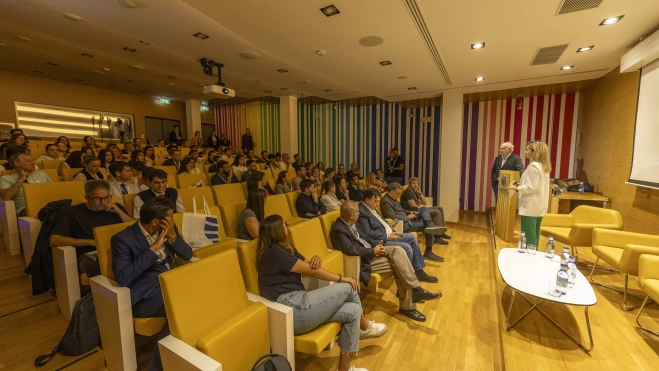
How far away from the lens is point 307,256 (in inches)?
93.9

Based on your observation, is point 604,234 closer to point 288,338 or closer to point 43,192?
point 288,338

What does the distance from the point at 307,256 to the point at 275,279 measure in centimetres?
57

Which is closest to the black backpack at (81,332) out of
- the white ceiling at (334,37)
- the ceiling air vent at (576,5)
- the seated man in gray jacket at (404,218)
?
the white ceiling at (334,37)

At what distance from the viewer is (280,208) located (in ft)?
11.9

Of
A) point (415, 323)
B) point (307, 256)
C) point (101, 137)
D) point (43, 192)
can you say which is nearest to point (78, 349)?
point (307, 256)

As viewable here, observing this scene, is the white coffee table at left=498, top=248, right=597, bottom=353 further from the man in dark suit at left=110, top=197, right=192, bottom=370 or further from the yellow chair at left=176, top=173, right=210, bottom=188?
the yellow chair at left=176, top=173, right=210, bottom=188

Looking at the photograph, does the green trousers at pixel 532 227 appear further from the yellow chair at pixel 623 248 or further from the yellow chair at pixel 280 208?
the yellow chair at pixel 280 208

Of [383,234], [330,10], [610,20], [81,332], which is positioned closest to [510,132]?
[610,20]

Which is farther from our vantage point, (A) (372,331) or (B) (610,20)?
(B) (610,20)

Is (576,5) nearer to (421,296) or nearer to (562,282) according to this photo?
(562,282)

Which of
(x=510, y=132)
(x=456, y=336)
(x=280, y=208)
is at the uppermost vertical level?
(x=510, y=132)

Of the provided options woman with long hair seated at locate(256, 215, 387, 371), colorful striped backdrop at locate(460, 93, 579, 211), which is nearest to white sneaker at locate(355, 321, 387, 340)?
woman with long hair seated at locate(256, 215, 387, 371)

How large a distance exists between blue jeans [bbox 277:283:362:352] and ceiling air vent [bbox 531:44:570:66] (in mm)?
4013

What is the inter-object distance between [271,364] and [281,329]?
0.65ft
